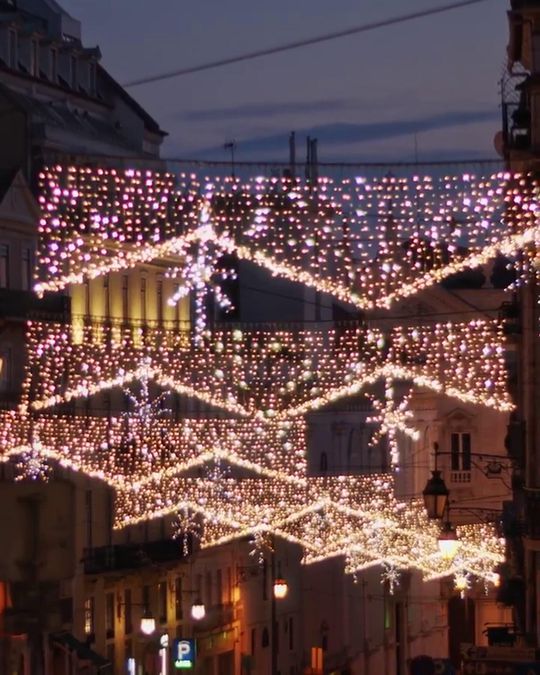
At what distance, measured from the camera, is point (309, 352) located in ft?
135

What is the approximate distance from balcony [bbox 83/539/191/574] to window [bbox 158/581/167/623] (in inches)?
28.5

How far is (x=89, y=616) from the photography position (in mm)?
54219

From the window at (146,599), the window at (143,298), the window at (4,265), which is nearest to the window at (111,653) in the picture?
the window at (146,599)

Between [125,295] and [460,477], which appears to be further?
[460,477]

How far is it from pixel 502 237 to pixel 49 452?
22.1 metres

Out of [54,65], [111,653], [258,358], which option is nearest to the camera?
[258,358]

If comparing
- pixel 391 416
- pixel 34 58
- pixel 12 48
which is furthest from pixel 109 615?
pixel 391 416

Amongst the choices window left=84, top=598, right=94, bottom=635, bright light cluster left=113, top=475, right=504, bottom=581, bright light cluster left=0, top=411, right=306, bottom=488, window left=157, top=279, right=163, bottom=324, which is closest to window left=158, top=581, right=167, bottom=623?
bright light cluster left=113, top=475, right=504, bottom=581

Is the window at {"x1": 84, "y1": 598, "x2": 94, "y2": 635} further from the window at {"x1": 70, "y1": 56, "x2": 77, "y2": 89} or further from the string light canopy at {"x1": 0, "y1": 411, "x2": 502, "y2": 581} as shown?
the window at {"x1": 70, "y1": 56, "x2": 77, "y2": 89}

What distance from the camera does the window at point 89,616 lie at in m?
53.6

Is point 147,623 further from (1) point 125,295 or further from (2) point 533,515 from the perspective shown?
(2) point 533,515

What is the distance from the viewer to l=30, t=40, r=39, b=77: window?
56344mm

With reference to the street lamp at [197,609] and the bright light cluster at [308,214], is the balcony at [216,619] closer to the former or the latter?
the street lamp at [197,609]

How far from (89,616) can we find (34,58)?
1390cm
